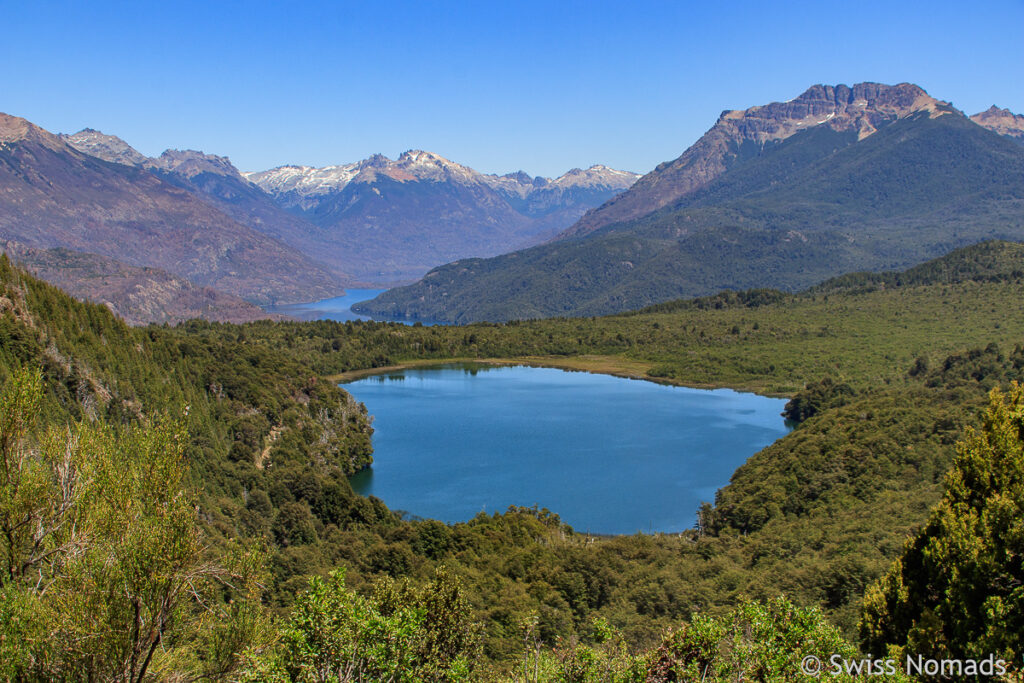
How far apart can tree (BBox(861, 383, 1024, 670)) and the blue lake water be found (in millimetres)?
37987

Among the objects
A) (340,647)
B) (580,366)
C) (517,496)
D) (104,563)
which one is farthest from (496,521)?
(580,366)

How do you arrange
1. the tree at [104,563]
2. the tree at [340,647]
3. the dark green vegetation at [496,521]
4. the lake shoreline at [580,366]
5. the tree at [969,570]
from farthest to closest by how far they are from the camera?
the lake shoreline at [580,366] < the tree at [969,570] < the dark green vegetation at [496,521] < the tree at [340,647] < the tree at [104,563]

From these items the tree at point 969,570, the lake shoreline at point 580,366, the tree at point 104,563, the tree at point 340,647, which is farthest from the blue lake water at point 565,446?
the tree at point 104,563

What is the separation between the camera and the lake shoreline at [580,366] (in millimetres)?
128750

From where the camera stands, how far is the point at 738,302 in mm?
193000

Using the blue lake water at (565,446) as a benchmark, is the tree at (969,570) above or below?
above

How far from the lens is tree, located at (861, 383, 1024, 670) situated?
1809 cm

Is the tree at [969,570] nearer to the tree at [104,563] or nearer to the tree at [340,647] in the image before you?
the tree at [340,647]

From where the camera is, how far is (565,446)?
86.0m

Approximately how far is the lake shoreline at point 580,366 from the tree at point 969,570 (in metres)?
102

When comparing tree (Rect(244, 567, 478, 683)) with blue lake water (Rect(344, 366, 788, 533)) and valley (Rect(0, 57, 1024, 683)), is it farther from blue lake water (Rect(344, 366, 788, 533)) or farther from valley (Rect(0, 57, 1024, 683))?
blue lake water (Rect(344, 366, 788, 533))

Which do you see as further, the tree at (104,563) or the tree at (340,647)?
the tree at (340,647)

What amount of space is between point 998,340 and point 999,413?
11119cm

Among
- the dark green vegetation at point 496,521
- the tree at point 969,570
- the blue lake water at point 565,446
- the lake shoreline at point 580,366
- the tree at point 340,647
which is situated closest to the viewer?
the tree at point 340,647
